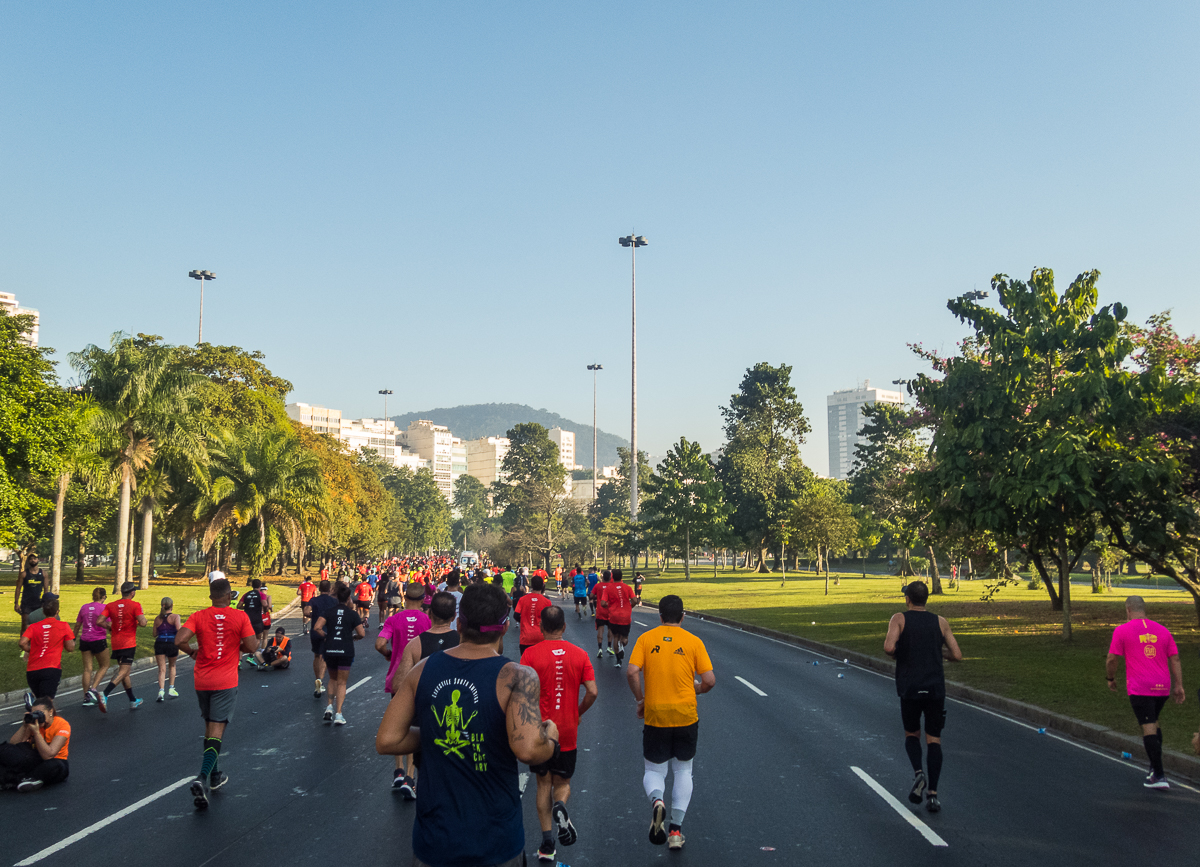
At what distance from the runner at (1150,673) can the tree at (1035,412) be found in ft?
27.6

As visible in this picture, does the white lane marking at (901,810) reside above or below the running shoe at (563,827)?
below

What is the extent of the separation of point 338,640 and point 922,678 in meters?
6.94

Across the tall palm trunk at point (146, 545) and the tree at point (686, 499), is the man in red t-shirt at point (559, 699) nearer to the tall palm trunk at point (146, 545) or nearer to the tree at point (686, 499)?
the tall palm trunk at point (146, 545)

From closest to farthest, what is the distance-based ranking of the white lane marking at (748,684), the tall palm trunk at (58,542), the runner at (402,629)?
the runner at (402,629), the white lane marking at (748,684), the tall palm trunk at (58,542)

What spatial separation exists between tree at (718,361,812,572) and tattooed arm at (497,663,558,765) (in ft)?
214

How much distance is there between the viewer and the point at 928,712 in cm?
728

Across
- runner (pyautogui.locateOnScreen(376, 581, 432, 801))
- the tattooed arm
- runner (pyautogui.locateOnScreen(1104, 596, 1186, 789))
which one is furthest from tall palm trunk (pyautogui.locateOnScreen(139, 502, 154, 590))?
the tattooed arm

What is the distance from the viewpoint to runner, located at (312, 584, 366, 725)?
10.7m

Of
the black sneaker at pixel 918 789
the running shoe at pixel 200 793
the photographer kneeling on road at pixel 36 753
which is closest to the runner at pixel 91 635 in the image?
the photographer kneeling on road at pixel 36 753

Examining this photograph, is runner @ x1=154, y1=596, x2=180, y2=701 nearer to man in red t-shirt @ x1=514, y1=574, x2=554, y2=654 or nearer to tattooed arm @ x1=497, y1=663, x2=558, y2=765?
man in red t-shirt @ x1=514, y1=574, x2=554, y2=654

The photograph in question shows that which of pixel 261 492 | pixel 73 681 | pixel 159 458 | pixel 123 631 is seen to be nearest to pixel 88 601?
pixel 73 681

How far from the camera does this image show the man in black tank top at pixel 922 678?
7.21 meters

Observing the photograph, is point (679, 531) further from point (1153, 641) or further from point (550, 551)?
point (1153, 641)

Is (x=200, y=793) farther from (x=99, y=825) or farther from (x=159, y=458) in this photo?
(x=159, y=458)
